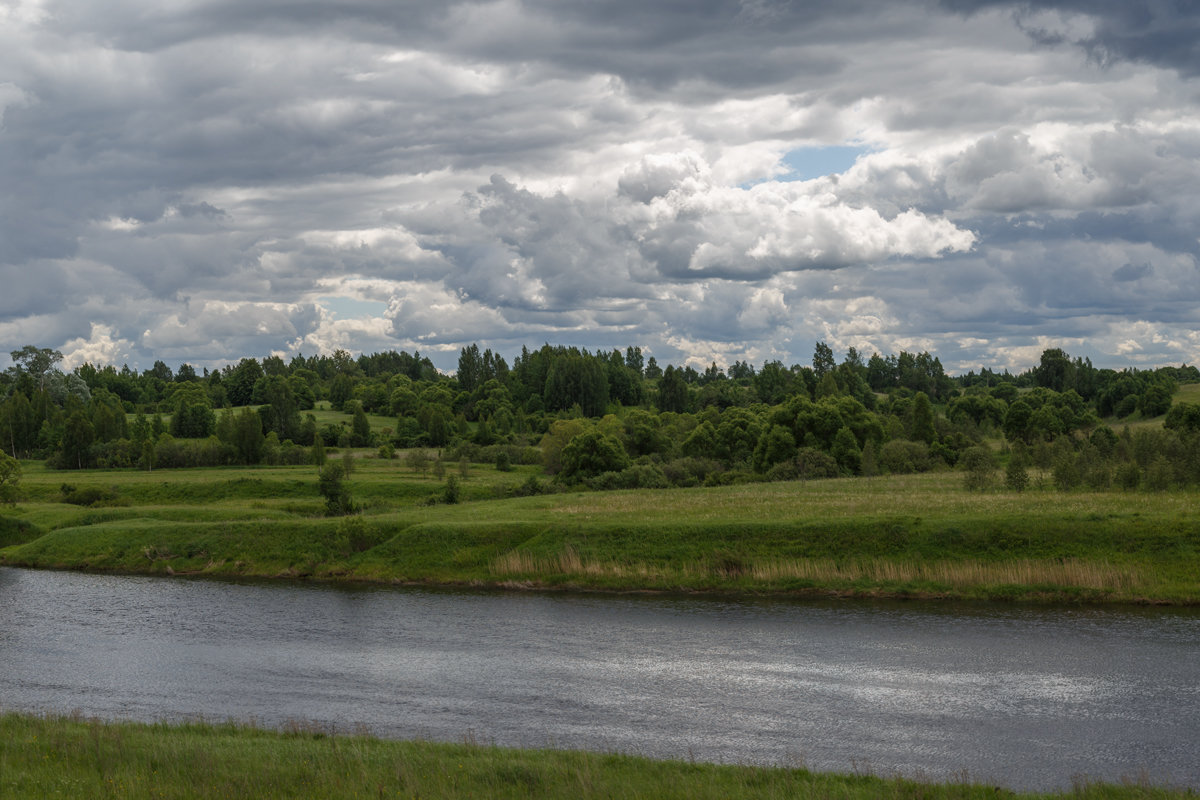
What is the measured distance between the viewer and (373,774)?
822 inches

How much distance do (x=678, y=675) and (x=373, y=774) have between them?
18.2 metres

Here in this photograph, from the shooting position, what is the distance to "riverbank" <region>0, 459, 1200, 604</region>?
50.7 meters

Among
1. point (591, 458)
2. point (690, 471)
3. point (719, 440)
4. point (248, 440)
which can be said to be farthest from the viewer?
point (248, 440)

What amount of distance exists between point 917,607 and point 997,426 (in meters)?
128

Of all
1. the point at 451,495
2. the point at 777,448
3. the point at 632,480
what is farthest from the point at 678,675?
the point at 777,448

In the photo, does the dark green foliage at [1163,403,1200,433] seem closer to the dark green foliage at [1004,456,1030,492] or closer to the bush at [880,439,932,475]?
the dark green foliage at [1004,456,1030,492]

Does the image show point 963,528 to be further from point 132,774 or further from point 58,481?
point 58,481

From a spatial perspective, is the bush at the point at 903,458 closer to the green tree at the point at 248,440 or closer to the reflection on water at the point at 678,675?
the reflection on water at the point at 678,675

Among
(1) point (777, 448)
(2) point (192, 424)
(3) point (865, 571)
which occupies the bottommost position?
(3) point (865, 571)

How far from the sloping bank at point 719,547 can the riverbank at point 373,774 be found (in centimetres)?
2986

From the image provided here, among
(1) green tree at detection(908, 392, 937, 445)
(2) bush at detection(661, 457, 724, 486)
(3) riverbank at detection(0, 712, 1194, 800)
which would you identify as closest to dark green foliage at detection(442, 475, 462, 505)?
(2) bush at detection(661, 457, 724, 486)

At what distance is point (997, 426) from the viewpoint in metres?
163

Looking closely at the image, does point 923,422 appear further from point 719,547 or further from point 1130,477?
point 719,547

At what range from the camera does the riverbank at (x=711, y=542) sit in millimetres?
50719
